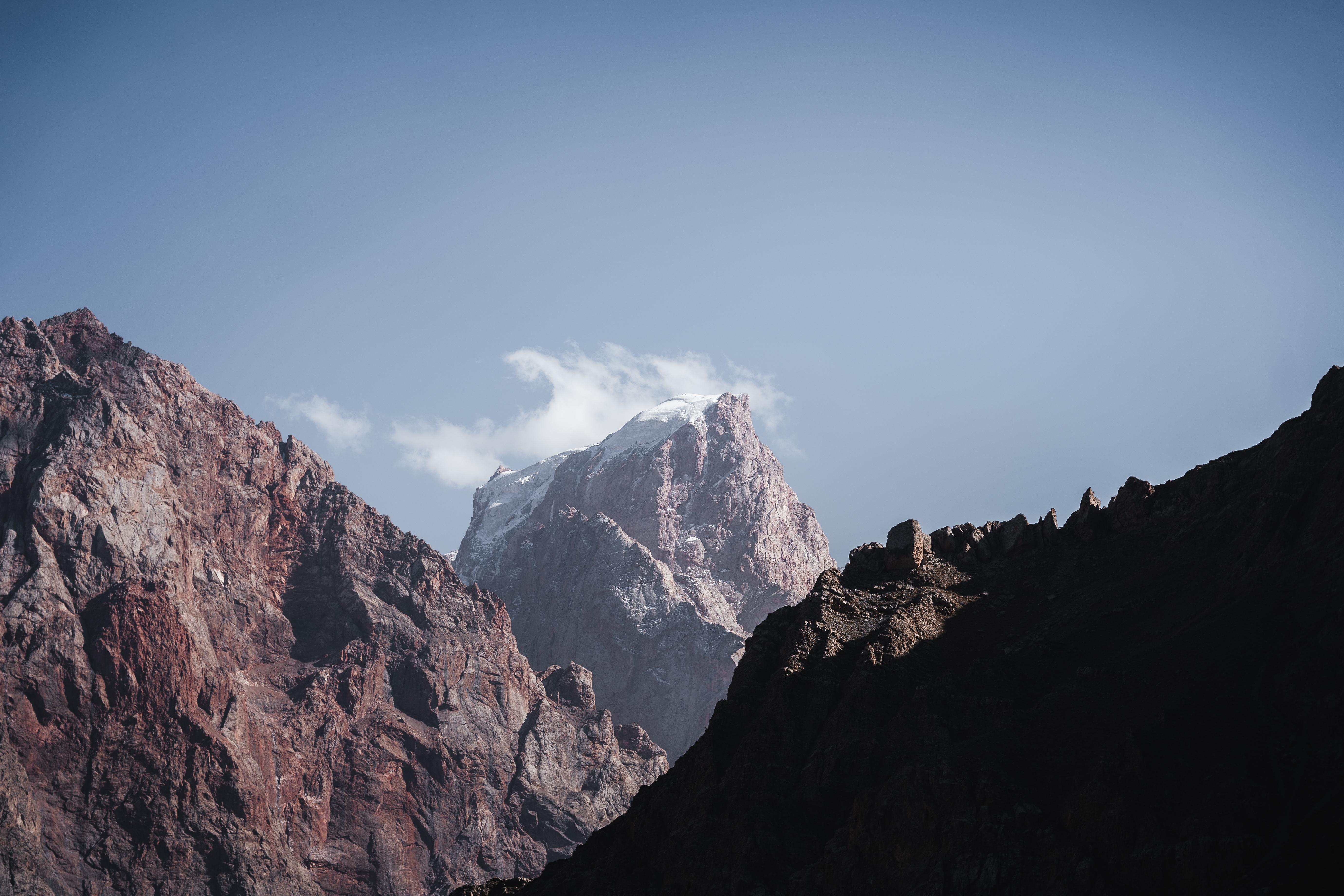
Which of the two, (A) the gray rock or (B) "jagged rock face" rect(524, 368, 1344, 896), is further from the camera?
(A) the gray rock

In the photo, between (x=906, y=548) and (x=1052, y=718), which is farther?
(x=906, y=548)

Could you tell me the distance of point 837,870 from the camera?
2395 inches

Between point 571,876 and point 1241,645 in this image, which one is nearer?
point 1241,645

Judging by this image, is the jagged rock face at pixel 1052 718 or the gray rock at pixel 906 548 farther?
the gray rock at pixel 906 548

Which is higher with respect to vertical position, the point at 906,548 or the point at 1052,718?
the point at 906,548

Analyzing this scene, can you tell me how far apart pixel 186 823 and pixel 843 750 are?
482 feet

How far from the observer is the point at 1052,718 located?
208 feet

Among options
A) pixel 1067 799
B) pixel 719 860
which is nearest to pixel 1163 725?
pixel 1067 799

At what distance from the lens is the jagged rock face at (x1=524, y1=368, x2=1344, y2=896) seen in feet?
173

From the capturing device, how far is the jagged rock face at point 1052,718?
173 feet

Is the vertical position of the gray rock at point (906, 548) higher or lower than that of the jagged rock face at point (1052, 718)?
higher

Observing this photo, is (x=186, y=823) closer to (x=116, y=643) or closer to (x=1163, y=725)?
(x=116, y=643)

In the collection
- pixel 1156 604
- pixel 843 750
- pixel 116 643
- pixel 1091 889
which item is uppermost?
pixel 116 643

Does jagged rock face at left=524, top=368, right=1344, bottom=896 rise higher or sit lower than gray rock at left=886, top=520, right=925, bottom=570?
lower
